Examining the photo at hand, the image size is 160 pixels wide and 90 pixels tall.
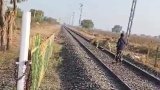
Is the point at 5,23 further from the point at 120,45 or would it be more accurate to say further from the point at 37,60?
the point at 37,60

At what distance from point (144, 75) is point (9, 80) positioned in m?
10.4

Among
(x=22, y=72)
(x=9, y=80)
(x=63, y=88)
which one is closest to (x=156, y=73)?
(x=63, y=88)

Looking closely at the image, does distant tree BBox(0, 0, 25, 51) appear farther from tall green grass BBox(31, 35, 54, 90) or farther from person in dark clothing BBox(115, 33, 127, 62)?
tall green grass BBox(31, 35, 54, 90)

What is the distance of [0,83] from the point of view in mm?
12297

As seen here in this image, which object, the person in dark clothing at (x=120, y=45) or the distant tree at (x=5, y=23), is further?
the person in dark clothing at (x=120, y=45)

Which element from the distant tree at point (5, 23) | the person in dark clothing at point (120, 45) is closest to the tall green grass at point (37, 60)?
the distant tree at point (5, 23)

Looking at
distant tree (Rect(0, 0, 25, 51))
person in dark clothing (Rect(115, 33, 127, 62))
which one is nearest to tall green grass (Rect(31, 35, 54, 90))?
distant tree (Rect(0, 0, 25, 51))

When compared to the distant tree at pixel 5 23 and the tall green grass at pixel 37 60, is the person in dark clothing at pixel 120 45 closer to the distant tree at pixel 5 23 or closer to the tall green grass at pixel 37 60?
the distant tree at pixel 5 23

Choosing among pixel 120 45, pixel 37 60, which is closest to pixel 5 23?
pixel 120 45

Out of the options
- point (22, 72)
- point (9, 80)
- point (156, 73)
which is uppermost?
point (22, 72)

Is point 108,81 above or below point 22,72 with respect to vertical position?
below

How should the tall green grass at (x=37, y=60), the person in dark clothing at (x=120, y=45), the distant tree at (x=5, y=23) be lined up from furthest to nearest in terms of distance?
the person in dark clothing at (x=120, y=45) → the distant tree at (x=5, y=23) → the tall green grass at (x=37, y=60)

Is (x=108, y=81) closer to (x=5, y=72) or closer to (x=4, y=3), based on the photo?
(x=5, y=72)

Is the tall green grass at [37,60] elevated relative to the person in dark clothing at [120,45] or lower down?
elevated
